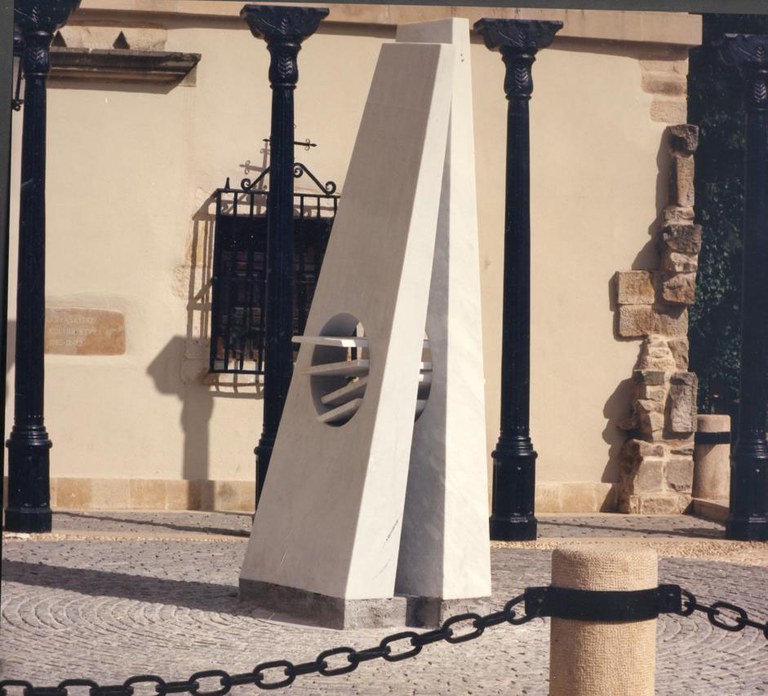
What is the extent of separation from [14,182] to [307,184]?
7.00ft

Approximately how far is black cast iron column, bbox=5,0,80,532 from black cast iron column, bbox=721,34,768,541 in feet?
14.5

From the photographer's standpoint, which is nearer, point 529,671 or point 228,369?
point 529,671

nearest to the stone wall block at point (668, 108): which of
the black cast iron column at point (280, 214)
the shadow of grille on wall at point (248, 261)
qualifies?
the shadow of grille on wall at point (248, 261)

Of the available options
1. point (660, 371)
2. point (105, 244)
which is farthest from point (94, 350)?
point (660, 371)

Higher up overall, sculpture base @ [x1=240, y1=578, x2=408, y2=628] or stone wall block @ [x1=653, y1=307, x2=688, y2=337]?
stone wall block @ [x1=653, y1=307, x2=688, y2=337]

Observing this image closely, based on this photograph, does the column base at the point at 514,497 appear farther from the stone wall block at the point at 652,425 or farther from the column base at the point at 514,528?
the stone wall block at the point at 652,425

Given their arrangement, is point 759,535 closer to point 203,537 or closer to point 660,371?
point 660,371

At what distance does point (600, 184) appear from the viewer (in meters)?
11.0

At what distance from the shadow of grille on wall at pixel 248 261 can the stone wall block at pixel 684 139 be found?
273 cm

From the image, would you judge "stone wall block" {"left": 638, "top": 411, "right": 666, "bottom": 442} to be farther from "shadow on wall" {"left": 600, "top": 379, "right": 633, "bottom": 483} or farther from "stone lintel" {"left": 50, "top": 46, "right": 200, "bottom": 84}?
"stone lintel" {"left": 50, "top": 46, "right": 200, "bottom": 84}

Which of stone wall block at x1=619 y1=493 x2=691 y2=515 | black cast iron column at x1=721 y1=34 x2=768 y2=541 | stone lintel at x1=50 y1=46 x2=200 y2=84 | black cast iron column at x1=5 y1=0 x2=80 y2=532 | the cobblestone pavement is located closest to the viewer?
the cobblestone pavement

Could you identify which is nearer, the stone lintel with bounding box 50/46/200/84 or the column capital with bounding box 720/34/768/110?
the column capital with bounding box 720/34/768/110

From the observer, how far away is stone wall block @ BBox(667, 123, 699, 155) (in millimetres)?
11016

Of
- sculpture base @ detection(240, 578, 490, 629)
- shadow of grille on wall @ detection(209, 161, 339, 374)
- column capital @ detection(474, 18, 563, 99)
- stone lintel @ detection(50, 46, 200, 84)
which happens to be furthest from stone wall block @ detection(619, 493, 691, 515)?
sculpture base @ detection(240, 578, 490, 629)
